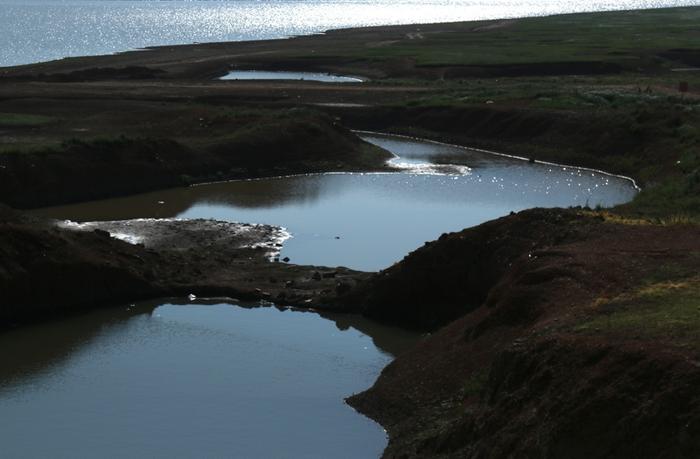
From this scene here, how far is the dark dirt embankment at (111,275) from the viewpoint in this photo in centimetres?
3263

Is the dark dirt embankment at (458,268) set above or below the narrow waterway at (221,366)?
above

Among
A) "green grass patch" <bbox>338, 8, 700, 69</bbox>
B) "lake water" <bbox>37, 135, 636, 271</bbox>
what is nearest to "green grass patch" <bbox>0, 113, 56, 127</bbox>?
"lake water" <bbox>37, 135, 636, 271</bbox>

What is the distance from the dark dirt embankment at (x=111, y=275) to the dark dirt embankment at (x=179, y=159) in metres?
12.1

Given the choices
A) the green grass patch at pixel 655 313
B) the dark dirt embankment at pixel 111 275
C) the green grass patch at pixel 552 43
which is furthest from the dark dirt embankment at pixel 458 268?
the green grass patch at pixel 552 43

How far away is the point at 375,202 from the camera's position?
1930 inches

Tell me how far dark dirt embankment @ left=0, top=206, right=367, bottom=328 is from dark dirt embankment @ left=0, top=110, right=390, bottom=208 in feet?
39.6

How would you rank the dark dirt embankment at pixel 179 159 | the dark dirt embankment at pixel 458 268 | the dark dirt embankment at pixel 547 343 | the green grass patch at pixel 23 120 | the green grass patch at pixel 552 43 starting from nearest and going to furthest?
the dark dirt embankment at pixel 547 343, the dark dirt embankment at pixel 458 268, the dark dirt embankment at pixel 179 159, the green grass patch at pixel 23 120, the green grass patch at pixel 552 43

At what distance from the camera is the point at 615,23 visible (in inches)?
6083

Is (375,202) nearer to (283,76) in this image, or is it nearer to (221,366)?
(221,366)

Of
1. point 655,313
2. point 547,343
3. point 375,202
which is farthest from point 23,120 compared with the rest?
point 655,313

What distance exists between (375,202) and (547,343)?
93.7ft

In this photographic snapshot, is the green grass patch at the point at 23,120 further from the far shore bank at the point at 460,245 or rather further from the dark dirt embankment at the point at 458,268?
the dark dirt embankment at the point at 458,268

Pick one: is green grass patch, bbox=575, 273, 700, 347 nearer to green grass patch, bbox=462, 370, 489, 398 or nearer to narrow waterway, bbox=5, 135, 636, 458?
green grass patch, bbox=462, 370, 489, 398

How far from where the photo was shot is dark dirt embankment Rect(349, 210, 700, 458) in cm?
1768
